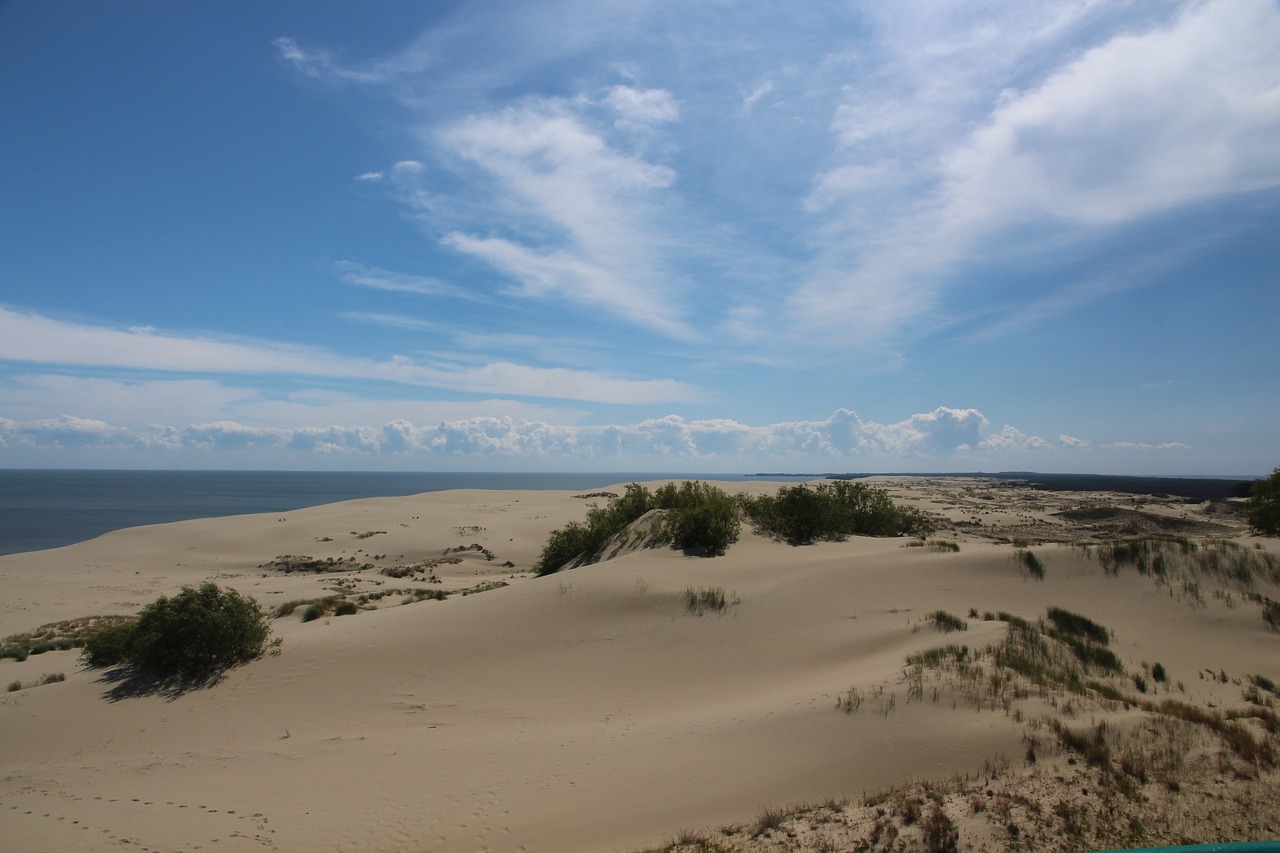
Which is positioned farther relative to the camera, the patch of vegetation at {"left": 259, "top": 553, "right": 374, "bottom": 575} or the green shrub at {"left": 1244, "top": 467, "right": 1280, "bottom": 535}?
the patch of vegetation at {"left": 259, "top": 553, "right": 374, "bottom": 575}

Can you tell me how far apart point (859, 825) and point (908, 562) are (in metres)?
11.1

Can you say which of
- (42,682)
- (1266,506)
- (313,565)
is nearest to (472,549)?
(313,565)

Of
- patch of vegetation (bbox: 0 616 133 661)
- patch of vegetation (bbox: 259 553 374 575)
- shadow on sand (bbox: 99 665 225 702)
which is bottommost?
patch of vegetation (bbox: 259 553 374 575)

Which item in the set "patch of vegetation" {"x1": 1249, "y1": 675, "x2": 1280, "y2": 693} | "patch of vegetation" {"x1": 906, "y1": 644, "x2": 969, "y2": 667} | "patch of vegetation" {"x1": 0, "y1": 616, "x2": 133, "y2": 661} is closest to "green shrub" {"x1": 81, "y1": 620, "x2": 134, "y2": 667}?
Answer: "patch of vegetation" {"x1": 0, "y1": 616, "x2": 133, "y2": 661}

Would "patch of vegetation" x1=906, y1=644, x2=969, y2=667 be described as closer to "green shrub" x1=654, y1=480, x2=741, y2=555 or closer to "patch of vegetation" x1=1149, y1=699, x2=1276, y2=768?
"patch of vegetation" x1=1149, y1=699, x2=1276, y2=768

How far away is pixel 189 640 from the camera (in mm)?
12305

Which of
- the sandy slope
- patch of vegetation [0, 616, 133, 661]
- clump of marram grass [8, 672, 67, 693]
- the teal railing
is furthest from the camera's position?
patch of vegetation [0, 616, 133, 661]

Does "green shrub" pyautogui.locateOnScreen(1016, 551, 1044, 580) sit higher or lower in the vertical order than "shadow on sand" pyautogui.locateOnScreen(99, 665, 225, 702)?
higher

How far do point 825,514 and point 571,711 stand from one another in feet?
45.5

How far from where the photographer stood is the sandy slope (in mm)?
7160

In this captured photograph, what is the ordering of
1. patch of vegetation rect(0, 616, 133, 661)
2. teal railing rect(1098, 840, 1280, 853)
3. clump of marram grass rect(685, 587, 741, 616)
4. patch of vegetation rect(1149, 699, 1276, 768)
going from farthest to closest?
patch of vegetation rect(0, 616, 133, 661), clump of marram grass rect(685, 587, 741, 616), patch of vegetation rect(1149, 699, 1276, 768), teal railing rect(1098, 840, 1280, 853)

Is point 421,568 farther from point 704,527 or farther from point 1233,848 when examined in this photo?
point 1233,848

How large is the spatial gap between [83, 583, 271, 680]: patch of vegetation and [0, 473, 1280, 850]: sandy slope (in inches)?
21.4

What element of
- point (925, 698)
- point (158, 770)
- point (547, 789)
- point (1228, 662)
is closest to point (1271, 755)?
point (925, 698)
